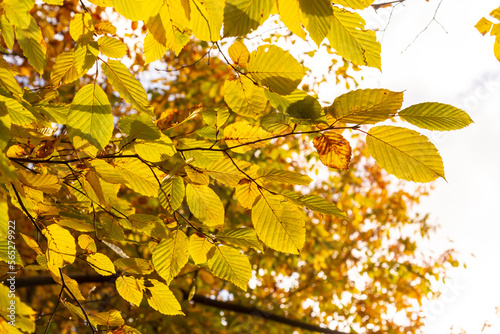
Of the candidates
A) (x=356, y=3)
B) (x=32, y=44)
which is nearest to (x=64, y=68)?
(x=32, y=44)

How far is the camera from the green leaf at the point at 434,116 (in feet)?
2.60

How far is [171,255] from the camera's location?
3.94 feet

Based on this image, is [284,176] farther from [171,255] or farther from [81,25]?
[81,25]

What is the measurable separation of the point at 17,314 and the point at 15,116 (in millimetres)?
533

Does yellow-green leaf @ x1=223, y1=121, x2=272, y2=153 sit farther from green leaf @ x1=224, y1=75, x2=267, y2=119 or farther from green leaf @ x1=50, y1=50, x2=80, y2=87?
green leaf @ x1=50, y1=50, x2=80, y2=87

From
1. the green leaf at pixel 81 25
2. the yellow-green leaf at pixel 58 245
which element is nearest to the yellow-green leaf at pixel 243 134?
the green leaf at pixel 81 25

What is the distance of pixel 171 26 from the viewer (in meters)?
0.92

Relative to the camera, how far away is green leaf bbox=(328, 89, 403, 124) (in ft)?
2.42

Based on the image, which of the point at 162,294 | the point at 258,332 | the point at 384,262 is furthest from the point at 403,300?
the point at 162,294

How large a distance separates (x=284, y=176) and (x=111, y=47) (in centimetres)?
61

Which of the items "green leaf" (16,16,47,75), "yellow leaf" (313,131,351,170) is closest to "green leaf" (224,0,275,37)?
"yellow leaf" (313,131,351,170)

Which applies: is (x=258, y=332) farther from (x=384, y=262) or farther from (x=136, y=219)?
(x=136, y=219)

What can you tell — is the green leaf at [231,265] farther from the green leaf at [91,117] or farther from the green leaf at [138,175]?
the green leaf at [91,117]

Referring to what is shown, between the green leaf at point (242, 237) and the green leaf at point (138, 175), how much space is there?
263mm
